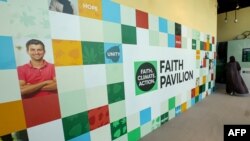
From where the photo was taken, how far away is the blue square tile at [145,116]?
1.69 meters

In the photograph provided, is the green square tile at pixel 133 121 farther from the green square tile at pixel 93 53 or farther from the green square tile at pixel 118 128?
the green square tile at pixel 93 53

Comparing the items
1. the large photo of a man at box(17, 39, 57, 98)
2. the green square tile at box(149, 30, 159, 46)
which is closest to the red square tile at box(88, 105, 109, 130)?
the large photo of a man at box(17, 39, 57, 98)

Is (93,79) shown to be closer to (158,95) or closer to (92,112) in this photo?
(92,112)

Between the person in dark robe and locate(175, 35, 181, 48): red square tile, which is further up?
locate(175, 35, 181, 48): red square tile

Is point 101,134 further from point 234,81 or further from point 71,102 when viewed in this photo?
point 234,81

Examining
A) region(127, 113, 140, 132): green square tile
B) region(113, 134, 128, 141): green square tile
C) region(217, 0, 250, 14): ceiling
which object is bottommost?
region(113, 134, 128, 141): green square tile

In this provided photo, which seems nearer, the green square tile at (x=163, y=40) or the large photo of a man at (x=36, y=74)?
the large photo of a man at (x=36, y=74)

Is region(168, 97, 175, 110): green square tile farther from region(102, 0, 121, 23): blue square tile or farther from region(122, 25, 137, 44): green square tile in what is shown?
region(102, 0, 121, 23): blue square tile

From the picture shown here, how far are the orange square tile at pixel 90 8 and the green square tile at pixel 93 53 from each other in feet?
0.69

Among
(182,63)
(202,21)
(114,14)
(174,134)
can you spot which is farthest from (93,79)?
(202,21)

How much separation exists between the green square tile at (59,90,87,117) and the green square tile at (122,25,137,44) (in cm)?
62

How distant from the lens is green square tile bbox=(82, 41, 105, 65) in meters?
1.15

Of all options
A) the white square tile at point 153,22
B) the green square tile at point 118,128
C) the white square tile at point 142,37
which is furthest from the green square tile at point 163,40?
the green square tile at point 118,128

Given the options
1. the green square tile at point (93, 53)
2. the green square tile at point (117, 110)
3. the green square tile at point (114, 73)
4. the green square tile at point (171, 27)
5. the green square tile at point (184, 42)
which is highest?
the green square tile at point (171, 27)
